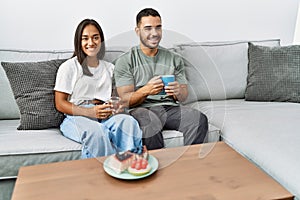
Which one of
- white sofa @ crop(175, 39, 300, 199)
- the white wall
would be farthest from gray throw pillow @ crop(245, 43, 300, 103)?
the white wall

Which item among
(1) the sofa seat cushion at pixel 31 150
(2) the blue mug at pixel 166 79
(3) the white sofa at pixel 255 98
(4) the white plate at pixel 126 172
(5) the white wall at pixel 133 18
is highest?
Result: (5) the white wall at pixel 133 18

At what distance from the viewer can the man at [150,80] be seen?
4.58 feet

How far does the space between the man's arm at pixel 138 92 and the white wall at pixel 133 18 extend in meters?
0.86

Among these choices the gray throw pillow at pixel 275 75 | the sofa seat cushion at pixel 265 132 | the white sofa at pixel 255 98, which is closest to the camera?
the sofa seat cushion at pixel 265 132

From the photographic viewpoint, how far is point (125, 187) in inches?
46.7

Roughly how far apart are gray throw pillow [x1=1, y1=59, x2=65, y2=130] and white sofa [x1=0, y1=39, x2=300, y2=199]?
57 millimetres

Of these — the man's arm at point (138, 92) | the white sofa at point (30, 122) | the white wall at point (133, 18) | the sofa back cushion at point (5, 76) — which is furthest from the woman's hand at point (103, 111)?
the white wall at point (133, 18)

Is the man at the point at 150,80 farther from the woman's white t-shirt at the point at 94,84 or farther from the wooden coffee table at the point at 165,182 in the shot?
the wooden coffee table at the point at 165,182

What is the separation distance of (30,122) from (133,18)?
1.09m

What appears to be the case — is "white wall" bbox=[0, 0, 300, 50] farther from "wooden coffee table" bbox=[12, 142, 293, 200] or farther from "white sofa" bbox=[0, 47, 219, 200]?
"wooden coffee table" bbox=[12, 142, 293, 200]

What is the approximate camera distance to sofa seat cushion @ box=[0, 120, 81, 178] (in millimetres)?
1532

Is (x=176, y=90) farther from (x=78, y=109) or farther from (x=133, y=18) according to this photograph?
(x=133, y=18)

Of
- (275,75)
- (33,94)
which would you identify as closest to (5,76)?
(33,94)

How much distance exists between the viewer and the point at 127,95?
1405 mm
